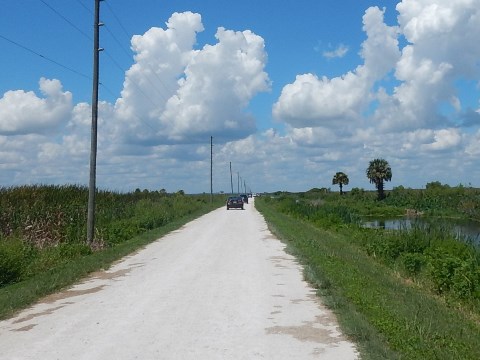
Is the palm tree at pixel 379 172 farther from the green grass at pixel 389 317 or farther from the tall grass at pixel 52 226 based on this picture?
the green grass at pixel 389 317

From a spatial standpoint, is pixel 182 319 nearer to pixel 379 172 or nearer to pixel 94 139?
pixel 94 139

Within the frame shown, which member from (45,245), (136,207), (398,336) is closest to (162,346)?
(398,336)

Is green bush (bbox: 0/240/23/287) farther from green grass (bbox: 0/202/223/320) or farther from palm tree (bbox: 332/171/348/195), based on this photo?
palm tree (bbox: 332/171/348/195)

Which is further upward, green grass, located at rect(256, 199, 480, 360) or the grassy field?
the grassy field

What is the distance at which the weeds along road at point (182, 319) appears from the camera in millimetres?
6879

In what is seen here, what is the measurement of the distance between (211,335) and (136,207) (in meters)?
30.2

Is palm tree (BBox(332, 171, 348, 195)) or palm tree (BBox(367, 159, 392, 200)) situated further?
palm tree (BBox(332, 171, 348, 195))

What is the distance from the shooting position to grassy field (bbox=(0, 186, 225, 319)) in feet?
41.2

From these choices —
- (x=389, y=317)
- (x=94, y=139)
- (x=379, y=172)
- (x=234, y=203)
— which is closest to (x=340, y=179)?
(x=379, y=172)

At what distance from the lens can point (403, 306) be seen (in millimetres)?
9289

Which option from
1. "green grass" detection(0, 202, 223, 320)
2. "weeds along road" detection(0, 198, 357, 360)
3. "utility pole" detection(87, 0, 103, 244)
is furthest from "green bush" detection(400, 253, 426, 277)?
"utility pole" detection(87, 0, 103, 244)

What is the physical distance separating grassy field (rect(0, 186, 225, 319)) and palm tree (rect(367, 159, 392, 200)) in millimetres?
58206

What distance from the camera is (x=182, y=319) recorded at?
338 inches

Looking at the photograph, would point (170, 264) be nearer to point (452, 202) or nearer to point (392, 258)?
point (392, 258)
